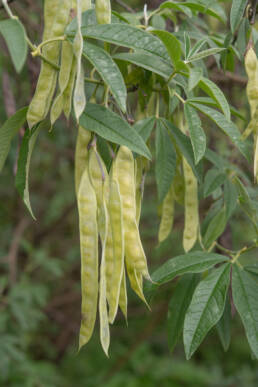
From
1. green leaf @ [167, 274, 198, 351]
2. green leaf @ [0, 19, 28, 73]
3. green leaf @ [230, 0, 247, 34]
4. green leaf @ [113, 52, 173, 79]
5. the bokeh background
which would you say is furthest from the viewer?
the bokeh background

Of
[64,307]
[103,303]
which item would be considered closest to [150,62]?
[103,303]

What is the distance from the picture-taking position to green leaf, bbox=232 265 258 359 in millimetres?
1063

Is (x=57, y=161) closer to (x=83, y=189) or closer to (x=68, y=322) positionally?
(x=68, y=322)

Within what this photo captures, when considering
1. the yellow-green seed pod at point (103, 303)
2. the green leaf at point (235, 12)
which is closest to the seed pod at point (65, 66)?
the yellow-green seed pod at point (103, 303)

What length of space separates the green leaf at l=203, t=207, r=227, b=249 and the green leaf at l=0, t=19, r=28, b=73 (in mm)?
732

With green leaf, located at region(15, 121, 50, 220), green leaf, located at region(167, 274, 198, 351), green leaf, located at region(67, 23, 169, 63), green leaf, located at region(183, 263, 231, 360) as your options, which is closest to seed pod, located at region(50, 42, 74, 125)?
green leaf, located at region(67, 23, 169, 63)

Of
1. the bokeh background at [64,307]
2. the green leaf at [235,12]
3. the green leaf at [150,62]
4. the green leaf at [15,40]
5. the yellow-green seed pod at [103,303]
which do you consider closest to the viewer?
the green leaf at [15,40]

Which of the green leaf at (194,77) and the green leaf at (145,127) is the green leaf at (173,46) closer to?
the green leaf at (194,77)

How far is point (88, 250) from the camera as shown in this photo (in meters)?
0.95

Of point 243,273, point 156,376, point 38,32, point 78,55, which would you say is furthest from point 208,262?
point 156,376

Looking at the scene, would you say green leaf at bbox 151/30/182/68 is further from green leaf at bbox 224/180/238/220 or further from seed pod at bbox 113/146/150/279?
green leaf at bbox 224/180/238/220

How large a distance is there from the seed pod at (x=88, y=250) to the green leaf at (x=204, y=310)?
223mm

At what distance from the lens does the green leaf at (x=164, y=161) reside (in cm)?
120

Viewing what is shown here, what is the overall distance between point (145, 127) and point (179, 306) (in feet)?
1.57
